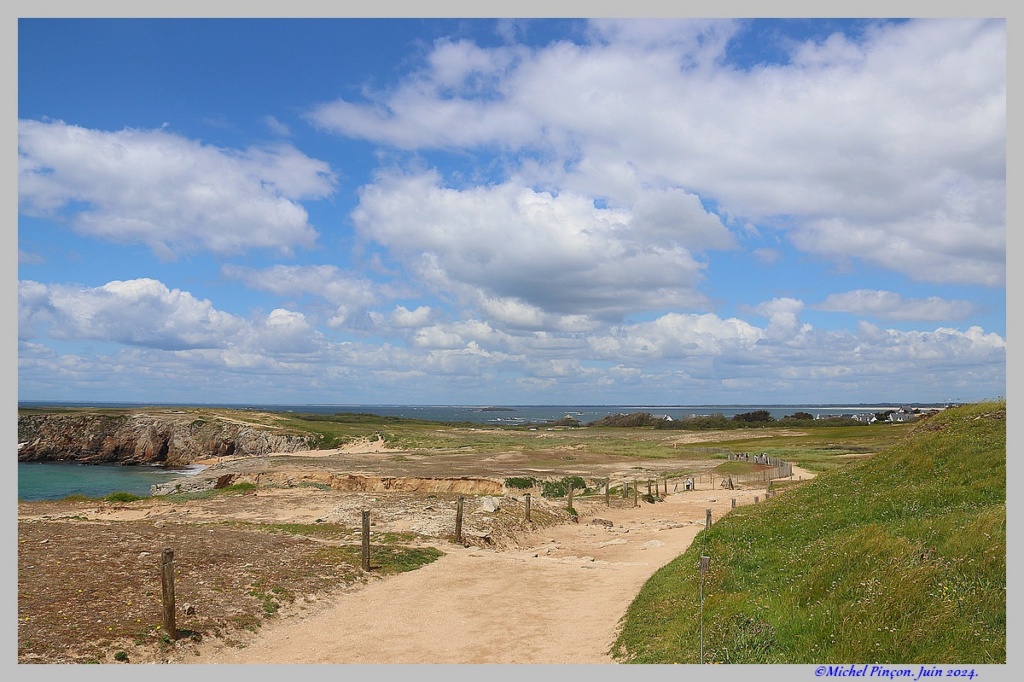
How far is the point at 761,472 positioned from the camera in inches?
2244

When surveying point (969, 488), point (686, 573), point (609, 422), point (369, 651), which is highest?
point (969, 488)

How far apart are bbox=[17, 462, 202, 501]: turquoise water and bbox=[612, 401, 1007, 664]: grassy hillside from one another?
54.0m

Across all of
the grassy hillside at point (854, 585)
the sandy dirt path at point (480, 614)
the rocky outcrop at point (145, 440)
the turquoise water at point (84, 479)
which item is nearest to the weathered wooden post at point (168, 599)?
the sandy dirt path at point (480, 614)

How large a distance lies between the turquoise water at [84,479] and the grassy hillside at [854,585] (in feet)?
177

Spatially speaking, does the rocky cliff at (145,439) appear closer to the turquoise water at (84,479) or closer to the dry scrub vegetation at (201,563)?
the turquoise water at (84,479)

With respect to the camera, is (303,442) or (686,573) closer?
(686,573)

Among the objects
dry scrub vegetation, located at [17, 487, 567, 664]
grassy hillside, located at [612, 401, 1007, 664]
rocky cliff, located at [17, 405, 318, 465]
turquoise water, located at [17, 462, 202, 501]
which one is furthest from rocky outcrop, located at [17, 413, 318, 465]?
grassy hillside, located at [612, 401, 1007, 664]

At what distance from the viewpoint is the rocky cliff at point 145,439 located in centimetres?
10162

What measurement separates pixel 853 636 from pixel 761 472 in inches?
1993

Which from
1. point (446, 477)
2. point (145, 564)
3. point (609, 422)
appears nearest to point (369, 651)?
point (145, 564)

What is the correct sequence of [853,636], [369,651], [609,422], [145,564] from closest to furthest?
[853,636], [369,651], [145,564], [609,422]

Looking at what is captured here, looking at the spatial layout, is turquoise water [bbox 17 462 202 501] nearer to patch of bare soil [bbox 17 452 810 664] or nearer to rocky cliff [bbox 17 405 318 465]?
rocky cliff [bbox 17 405 318 465]

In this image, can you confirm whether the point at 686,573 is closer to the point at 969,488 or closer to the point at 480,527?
the point at 969,488

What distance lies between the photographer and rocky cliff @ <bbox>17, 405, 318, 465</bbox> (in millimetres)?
101625
